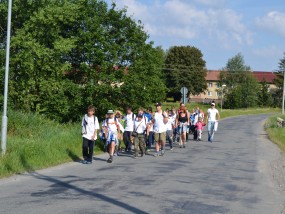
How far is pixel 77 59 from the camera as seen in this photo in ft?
123

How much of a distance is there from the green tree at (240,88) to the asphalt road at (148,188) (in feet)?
272

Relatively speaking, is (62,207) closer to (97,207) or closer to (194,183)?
(97,207)

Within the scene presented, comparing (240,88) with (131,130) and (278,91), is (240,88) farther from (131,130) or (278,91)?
(131,130)

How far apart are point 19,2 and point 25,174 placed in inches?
865

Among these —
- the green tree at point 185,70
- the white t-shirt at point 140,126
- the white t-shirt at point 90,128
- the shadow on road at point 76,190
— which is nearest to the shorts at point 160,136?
the white t-shirt at point 140,126

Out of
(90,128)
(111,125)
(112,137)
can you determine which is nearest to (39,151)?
(90,128)

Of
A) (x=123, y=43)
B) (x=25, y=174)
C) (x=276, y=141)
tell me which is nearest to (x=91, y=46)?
(x=123, y=43)

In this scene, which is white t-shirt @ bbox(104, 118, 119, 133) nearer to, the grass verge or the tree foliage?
the grass verge

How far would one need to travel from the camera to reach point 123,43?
125 ft

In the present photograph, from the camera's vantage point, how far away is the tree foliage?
31.3 m

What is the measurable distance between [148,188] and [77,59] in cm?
2830

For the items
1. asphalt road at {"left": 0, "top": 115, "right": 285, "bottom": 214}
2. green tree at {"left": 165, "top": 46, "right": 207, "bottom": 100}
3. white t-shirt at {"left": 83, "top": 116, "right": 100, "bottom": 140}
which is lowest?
asphalt road at {"left": 0, "top": 115, "right": 285, "bottom": 214}

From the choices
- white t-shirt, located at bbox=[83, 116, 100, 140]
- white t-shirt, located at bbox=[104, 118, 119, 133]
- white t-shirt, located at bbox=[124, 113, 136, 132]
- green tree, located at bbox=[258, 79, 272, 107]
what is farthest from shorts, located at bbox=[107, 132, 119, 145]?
green tree, located at bbox=[258, 79, 272, 107]

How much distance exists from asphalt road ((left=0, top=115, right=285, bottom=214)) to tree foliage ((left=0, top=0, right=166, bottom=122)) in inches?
672
